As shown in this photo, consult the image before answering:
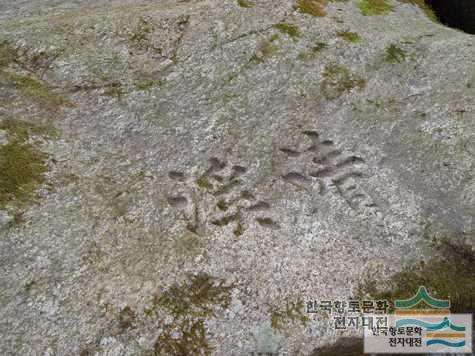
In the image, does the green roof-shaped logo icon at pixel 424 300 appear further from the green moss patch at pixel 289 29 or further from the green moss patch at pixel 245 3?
the green moss patch at pixel 245 3

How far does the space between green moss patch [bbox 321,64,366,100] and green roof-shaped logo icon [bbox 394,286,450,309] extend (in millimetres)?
7077

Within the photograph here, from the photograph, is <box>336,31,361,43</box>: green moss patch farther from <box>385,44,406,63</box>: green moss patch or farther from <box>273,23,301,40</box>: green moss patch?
<box>273,23,301,40</box>: green moss patch

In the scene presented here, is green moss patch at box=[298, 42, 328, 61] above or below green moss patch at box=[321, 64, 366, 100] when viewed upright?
above

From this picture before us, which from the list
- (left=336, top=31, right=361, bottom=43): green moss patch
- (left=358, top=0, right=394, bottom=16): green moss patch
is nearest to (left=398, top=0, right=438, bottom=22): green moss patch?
(left=358, top=0, right=394, bottom=16): green moss patch

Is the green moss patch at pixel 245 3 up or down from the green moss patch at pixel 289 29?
up

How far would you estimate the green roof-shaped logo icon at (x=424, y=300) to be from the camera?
11312 millimetres

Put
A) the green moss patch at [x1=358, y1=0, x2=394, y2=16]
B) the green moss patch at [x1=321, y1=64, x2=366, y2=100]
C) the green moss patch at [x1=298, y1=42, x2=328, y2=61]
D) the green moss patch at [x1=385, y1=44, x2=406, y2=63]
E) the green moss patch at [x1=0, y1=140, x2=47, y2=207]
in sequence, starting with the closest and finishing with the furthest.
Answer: the green moss patch at [x1=0, y1=140, x2=47, y2=207]
the green moss patch at [x1=321, y1=64, x2=366, y2=100]
the green moss patch at [x1=298, y1=42, x2=328, y2=61]
the green moss patch at [x1=385, y1=44, x2=406, y2=63]
the green moss patch at [x1=358, y1=0, x2=394, y2=16]

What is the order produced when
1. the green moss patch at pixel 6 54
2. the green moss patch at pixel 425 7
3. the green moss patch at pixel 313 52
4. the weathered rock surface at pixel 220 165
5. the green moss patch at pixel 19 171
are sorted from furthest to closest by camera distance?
the green moss patch at pixel 425 7
the green moss patch at pixel 313 52
the green moss patch at pixel 6 54
the green moss patch at pixel 19 171
the weathered rock surface at pixel 220 165

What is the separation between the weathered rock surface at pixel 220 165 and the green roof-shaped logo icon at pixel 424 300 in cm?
78

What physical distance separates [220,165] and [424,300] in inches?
253

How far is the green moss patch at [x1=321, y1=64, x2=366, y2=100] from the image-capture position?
15.9 metres

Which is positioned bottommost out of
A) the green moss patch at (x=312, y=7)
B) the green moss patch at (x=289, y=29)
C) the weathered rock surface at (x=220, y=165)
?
the weathered rock surface at (x=220, y=165)

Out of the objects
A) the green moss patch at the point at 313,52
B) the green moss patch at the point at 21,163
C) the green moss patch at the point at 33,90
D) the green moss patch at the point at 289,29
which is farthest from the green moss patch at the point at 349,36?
the green moss patch at the point at 21,163

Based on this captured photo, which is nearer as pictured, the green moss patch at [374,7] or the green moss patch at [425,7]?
the green moss patch at [374,7]
